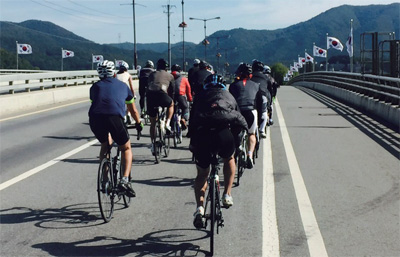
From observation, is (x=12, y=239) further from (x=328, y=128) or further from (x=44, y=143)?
(x=328, y=128)

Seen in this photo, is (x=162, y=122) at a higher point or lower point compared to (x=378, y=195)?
higher

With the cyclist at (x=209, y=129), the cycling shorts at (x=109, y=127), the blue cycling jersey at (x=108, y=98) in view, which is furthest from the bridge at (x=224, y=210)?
the blue cycling jersey at (x=108, y=98)

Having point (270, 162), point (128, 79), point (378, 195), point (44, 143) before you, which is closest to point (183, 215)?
point (378, 195)

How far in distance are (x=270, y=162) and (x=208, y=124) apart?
5.01m

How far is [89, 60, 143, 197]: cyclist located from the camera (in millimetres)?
7102

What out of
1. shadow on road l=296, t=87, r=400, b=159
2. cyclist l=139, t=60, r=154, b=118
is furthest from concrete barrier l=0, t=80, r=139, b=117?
shadow on road l=296, t=87, r=400, b=159

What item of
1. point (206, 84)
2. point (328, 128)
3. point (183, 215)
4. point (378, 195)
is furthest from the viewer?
point (328, 128)

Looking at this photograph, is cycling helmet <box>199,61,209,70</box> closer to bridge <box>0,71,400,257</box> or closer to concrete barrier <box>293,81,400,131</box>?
bridge <box>0,71,400,257</box>

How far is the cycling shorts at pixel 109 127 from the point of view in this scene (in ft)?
23.3

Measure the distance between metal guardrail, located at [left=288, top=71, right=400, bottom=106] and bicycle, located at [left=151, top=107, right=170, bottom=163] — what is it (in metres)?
7.57

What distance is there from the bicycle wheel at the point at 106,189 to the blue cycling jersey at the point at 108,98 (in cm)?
58

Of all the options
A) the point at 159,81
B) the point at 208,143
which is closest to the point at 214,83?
the point at 208,143

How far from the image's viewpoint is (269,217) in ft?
22.7

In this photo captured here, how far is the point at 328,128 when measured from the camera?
657 inches
